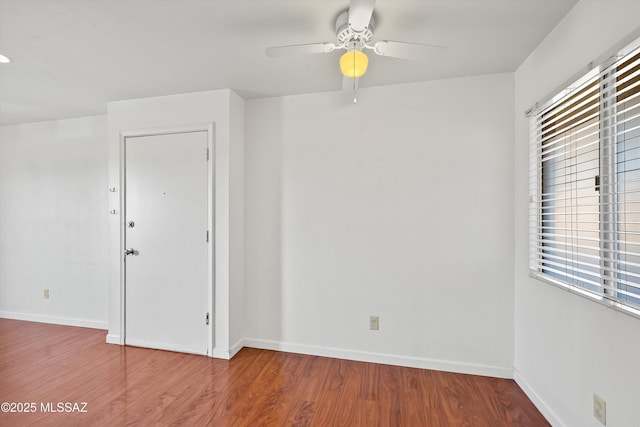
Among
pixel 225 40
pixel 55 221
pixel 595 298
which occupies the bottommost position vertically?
pixel 595 298

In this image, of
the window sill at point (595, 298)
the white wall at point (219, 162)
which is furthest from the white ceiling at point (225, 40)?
the window sill at point (595, 298)

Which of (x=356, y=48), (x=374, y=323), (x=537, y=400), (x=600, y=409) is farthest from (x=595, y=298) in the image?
(x=356, y=48)

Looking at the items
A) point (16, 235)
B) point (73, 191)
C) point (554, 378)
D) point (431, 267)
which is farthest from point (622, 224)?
point (16, 235)

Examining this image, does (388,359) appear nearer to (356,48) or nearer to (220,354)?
(220,354)

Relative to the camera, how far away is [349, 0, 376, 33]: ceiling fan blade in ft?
3.86

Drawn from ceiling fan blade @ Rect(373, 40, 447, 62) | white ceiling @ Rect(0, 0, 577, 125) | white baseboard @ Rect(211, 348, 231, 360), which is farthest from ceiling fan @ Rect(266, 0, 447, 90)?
white baseboard @ Rect(211, 348, 231, 360)

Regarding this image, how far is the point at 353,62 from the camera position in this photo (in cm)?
149

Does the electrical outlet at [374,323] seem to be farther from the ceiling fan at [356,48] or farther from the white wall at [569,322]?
the ceiling fan at [356,48]

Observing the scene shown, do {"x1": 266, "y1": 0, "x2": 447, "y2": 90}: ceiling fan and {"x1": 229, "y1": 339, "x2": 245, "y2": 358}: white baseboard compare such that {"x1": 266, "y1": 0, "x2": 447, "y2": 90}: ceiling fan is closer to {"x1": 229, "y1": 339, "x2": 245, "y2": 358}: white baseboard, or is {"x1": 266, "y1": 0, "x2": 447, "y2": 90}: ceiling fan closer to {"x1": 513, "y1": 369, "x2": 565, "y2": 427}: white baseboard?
{"x1": 513, "y1": 369, "x2": 565, "y2": 427}: white baseboard

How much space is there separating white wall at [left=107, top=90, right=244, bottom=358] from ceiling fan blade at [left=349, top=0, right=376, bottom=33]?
5.07ft

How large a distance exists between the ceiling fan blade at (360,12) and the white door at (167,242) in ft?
5.80

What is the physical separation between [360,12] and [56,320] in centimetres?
448

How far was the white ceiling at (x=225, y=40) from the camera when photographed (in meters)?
1.51

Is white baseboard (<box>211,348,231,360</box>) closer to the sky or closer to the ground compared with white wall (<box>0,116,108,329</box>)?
closer to the ground
